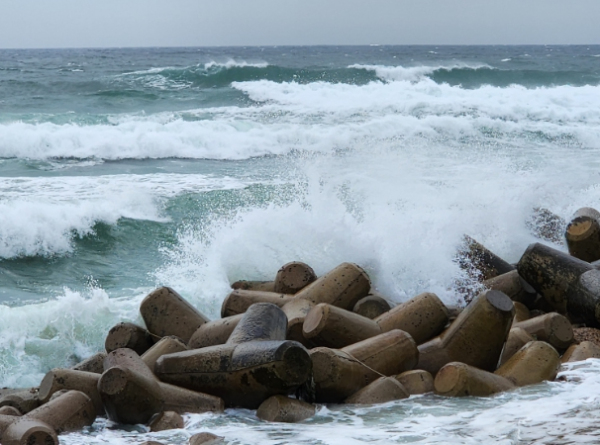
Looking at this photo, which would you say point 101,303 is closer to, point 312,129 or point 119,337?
point 119,337

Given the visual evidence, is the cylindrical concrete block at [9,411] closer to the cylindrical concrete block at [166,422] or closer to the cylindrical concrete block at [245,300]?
the cylindrical concrete block at [166,422]

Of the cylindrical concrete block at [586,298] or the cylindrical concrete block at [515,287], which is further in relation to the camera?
the cylindrical concrete block at [515,287]

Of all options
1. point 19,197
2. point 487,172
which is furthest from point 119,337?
point 487,172

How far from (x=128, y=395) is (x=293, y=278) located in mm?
2395

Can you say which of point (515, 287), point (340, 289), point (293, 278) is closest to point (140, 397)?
point (340, 289)

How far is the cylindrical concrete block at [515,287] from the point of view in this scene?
6.84 meters

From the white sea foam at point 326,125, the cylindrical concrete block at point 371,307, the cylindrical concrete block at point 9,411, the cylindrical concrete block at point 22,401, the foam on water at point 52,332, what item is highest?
the white sea foam at point 326,125

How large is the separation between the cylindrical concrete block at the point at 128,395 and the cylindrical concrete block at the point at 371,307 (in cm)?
206

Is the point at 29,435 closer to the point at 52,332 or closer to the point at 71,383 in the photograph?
the point at 71,383

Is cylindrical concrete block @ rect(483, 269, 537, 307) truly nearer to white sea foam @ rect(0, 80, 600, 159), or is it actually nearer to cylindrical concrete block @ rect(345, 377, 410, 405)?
cylindrical concrete block @ rect(345, 377, 410, 405)

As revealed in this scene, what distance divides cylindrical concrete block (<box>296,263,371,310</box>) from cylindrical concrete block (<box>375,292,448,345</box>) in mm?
451

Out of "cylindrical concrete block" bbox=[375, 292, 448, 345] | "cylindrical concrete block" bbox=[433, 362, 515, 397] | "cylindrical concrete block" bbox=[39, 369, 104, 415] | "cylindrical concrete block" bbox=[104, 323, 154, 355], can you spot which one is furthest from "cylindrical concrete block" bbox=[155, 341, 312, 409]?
"cylindrical concrete block" bbox=[375, 292, 448, 345]

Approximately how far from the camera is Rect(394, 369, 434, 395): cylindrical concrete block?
494 centimetres

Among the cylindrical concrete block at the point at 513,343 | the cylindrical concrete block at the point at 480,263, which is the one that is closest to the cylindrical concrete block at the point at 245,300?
the cylindrical concrete block at the point at 513,343
